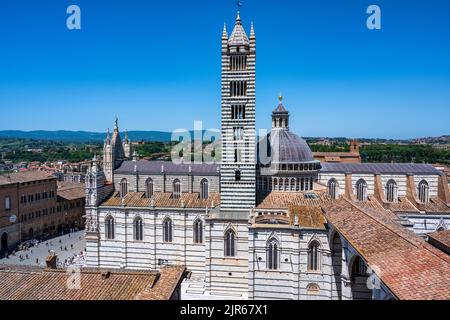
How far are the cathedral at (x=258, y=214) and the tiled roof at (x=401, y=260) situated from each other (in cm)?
9

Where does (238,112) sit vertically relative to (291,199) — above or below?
above

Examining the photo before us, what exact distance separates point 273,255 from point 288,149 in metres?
10.6

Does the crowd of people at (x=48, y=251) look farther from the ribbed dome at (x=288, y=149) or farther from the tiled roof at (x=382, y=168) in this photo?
Result: the tiled roof at (x=382, y=168)

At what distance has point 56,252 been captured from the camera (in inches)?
1665

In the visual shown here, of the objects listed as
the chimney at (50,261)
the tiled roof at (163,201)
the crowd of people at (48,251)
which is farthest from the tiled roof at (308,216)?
the crowd of people at (48,251)

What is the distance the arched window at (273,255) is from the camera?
2672 cm

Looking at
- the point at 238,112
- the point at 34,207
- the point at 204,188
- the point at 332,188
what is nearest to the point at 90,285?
the point at 238,112

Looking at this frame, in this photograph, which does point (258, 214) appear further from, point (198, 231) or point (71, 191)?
point (71, 191)

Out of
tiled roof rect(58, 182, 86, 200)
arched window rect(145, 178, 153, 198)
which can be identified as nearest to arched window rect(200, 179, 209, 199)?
arched window rect(145, 178, 153, 198)

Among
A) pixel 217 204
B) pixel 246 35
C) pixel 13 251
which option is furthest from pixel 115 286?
pixel 13 251

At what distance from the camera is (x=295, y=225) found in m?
25.8

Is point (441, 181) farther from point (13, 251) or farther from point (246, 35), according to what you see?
point (13, 251)

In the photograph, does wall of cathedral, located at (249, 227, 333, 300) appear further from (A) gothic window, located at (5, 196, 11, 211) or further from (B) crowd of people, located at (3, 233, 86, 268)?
(A) gothic window, located at (5, 196, 11, 211)
